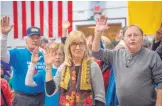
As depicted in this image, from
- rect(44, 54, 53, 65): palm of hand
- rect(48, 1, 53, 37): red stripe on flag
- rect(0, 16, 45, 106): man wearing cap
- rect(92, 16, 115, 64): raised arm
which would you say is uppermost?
rect(48, 1, 53, 37): red stripe on flag

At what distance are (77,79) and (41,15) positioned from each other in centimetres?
225

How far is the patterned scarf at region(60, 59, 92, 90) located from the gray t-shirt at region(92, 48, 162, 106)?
21 centimetres

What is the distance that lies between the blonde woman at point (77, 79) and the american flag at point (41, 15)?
196cm

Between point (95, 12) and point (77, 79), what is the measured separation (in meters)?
2.67

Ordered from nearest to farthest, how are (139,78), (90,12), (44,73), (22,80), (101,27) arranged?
(139,78), (101,27), (44,73), (22,80), (90,12)

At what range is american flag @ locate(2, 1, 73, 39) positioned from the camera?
405cm

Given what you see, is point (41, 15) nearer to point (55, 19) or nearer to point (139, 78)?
point (55, 19)

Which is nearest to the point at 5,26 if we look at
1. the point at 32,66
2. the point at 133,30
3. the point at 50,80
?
the point at 32,66

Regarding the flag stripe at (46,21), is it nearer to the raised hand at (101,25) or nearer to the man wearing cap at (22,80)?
the man wearing cap at (22,80)

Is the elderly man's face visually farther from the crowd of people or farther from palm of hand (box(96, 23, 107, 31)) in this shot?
palm of hand (box(96, 23, 107, 31))

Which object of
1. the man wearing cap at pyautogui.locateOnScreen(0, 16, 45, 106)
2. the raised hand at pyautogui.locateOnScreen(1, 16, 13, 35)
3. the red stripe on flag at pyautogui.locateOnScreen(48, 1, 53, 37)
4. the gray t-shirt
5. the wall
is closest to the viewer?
the gray t-shirt

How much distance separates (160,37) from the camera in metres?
2.67

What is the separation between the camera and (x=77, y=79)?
2023 mm

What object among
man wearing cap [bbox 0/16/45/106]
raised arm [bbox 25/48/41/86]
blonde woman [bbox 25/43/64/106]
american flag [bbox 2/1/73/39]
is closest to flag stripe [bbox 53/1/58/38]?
american flag [bbox 2/1/73/39]
